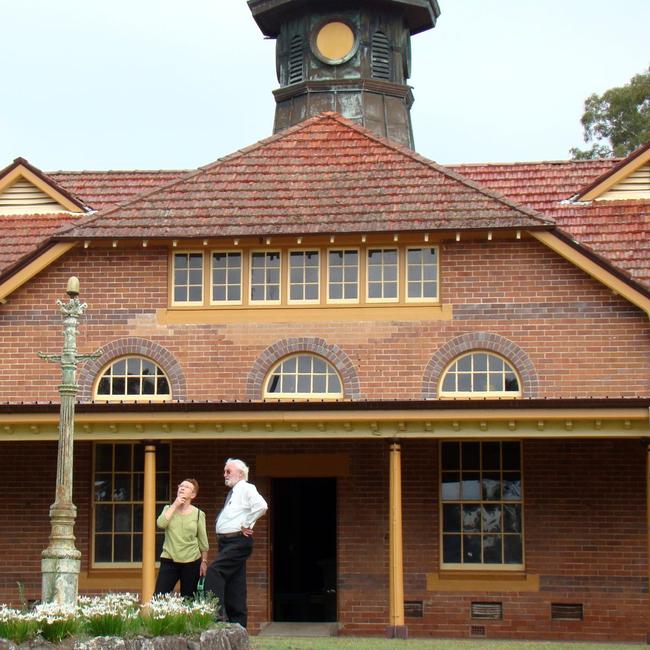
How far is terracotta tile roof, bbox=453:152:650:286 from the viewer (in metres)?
22.9

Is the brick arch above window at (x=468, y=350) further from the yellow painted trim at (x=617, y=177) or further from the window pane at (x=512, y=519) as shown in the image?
the yellow painted trim at (x=617, y=177)

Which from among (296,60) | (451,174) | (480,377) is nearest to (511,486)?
(480,377)

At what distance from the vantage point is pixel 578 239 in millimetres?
23281

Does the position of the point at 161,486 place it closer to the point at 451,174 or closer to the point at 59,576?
the point at 451,174

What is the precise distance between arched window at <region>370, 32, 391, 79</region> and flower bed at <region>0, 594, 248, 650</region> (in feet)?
54.6

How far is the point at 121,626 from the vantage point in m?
12.9

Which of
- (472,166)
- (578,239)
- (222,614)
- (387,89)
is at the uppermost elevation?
(387,89)

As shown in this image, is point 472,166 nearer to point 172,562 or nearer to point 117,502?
point 117,502

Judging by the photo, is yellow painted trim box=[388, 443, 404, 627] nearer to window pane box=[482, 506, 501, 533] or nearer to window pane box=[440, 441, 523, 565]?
window pane box=[440, 441, 523, 565]

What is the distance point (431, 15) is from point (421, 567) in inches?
509

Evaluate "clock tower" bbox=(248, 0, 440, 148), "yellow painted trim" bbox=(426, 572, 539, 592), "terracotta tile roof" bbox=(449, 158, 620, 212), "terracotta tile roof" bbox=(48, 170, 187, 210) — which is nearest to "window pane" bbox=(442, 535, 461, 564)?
"yellow painted trim" bbox=(426, 572, 539, 592)

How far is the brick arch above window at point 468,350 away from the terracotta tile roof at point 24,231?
6.34m

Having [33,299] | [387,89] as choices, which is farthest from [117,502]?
[387,89]

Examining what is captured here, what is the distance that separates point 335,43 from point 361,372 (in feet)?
29.8
